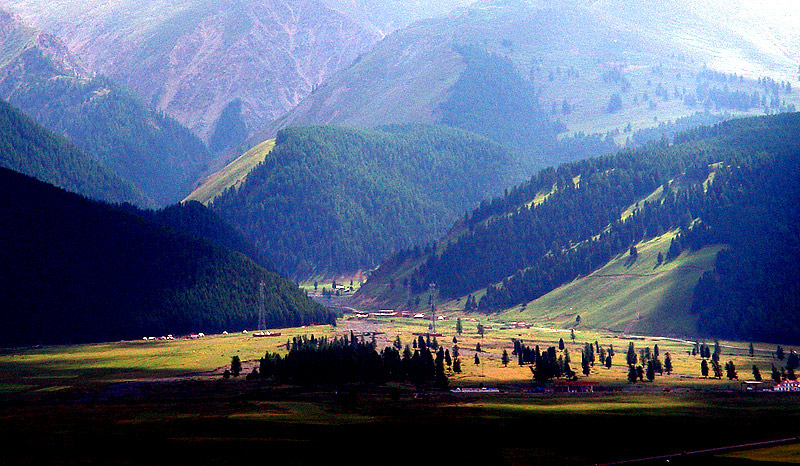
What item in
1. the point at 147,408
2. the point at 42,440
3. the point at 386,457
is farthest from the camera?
the point at 147,408

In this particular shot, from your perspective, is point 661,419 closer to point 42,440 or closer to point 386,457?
point 386,457

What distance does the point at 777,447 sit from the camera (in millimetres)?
146750

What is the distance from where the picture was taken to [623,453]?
145250 millimetres

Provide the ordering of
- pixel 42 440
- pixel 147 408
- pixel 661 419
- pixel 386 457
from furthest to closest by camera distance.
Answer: pixel 147 408
pixel 661 419
pixel 42 440
pixel 386 457

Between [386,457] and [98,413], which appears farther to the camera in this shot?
[98,413]

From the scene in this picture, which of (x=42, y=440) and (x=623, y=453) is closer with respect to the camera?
(x=623, y=453)

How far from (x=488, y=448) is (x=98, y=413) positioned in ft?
203

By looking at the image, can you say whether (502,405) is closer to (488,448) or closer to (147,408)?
(488,448)

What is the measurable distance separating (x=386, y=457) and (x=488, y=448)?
42.4ft

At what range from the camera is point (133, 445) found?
151750 mm

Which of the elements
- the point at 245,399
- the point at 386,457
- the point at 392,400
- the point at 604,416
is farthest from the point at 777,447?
the point at 245,399

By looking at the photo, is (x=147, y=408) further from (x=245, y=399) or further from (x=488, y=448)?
(x=488, y=448)

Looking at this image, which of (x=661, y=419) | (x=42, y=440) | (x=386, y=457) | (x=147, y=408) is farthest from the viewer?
(x=147, y=408)

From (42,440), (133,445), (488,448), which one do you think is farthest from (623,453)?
(42,440)
